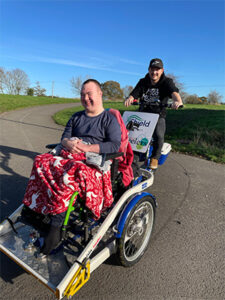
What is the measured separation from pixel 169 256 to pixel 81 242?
1106 millimetres

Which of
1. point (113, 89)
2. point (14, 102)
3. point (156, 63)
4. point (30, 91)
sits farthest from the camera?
point (113, 89)

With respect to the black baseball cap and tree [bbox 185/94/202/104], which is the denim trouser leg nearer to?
the black baseball cap

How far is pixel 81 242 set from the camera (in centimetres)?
207

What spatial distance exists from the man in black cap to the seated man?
5.00ft

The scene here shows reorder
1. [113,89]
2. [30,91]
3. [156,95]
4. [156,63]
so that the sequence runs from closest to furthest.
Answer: [156,63] < [156,95] < [30,91] < [113,89]

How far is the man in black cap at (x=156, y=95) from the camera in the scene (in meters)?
3.62

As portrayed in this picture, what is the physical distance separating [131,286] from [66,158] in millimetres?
1394

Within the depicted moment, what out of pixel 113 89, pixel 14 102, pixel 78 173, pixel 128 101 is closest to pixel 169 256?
pixel 78 173

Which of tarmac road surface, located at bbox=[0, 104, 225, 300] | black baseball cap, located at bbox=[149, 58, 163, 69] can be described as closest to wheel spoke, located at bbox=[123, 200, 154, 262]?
tarmac road surface, located at bbox=[0, 104, 225, 300]

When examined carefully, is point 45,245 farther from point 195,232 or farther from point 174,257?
point 195,232

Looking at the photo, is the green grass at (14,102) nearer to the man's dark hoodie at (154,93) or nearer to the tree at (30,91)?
the man's dark hoodie at (154,93)

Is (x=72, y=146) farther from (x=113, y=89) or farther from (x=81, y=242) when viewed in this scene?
(x=113, y=89)

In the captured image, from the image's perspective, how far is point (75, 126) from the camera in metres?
2.60

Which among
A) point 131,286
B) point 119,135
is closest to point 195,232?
point 131,286
